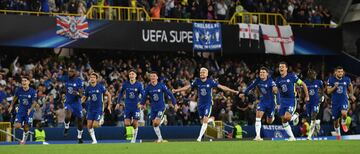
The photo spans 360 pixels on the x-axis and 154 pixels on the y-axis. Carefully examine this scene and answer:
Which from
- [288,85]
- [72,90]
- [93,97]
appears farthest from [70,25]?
[288,85]

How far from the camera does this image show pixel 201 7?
45000 millimetres

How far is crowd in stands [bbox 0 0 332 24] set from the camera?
40.6 m

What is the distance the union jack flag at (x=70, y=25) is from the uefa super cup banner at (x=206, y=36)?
669 cm

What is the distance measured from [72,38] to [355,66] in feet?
58.3

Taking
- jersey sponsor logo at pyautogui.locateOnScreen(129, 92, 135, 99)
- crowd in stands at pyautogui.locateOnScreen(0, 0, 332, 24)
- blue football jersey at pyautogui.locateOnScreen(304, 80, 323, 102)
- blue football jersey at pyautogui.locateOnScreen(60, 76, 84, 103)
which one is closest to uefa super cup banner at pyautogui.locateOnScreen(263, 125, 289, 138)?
blue football jersey at pyautogui.locateOnScreen(304, 80, 323, 102)

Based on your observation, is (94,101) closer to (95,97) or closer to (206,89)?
(95,97)

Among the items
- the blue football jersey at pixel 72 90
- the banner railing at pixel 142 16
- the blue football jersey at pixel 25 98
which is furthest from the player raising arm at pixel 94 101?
the banner railing at pixel 142 16

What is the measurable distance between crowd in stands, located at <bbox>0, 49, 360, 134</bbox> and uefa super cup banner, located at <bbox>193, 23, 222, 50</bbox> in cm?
104

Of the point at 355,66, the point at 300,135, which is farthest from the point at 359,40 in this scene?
the point at 300,135

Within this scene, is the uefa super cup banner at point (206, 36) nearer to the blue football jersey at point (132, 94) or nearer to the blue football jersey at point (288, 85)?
the blue football jersey at point (132, 94)

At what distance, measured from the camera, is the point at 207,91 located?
28.4 meters

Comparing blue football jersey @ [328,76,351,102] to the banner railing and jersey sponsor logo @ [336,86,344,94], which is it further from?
the banner railing

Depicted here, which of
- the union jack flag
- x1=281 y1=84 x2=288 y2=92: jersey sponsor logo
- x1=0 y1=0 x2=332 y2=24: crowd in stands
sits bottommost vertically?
x1=281 y1=84 x2=288 y2=92: jersey sponsor logo

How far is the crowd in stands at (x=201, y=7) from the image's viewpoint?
4062 centimetres
